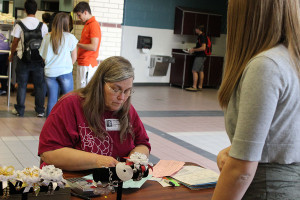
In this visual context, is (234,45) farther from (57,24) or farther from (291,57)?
(57,24)

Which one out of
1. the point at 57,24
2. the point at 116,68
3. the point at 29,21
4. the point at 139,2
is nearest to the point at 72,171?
the point at 116,68

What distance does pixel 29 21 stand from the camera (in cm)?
594

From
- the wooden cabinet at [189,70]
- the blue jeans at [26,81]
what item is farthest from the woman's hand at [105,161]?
the wooden cabinet at [189,70]

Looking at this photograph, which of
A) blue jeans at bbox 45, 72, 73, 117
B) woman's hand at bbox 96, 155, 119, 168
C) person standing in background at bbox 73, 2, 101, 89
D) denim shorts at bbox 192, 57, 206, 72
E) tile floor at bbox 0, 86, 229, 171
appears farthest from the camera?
denim shorts at bbox 192, 57, 206, 72

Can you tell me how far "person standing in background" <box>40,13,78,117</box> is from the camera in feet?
17.3

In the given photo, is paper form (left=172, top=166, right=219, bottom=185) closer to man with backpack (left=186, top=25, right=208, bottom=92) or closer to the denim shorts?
man with backpack (left=186, top=25, right=208, bottom=92)

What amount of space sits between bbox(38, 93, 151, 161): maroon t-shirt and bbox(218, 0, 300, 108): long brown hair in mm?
976

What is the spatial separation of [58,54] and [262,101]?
4.48m

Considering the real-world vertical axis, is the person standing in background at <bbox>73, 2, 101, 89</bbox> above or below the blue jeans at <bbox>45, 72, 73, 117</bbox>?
above

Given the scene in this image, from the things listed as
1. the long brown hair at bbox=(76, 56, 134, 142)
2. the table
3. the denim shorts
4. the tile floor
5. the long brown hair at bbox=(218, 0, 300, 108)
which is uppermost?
the long brown hair at bbox=(218, 0, 300, 108)

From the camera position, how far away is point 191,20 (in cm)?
1173

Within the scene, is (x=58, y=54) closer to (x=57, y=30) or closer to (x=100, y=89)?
(x=57, y=30)

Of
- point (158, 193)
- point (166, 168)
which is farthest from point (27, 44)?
point (158, 193)

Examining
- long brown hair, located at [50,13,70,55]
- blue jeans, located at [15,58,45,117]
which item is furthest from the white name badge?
blue jeans, located at [15,58,45,117]
